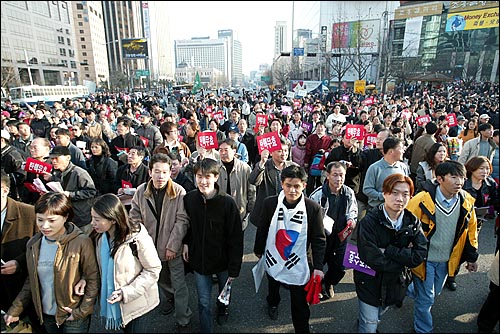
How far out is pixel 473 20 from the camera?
132 feet

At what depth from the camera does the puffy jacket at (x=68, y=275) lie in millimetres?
2188

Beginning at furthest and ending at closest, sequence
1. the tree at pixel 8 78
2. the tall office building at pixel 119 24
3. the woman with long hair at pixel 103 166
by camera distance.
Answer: the tall office building at pixel 119 24 < the tree at pixel 8 78 < the woman with long hair at pixel 103 166

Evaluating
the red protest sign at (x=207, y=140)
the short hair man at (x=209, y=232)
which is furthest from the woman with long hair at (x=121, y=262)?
the red protest sign at (x=207, y=140)

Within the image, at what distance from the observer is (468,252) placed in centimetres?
278

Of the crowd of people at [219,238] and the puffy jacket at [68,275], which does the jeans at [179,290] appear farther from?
the puffy jacket at [68,275]

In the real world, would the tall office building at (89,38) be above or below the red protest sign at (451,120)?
above

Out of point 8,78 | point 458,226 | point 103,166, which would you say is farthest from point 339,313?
point 8,78

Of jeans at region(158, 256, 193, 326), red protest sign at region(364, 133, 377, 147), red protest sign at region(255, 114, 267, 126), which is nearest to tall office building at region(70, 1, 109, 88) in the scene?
red protest sign at region(255, 114, 267, 126)

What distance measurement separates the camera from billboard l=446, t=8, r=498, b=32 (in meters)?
38.2

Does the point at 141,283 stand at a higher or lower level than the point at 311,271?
higher

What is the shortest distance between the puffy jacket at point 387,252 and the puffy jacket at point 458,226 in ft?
1.14

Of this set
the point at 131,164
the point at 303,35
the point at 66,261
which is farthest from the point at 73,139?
the point at 303,35

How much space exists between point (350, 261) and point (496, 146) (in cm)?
431

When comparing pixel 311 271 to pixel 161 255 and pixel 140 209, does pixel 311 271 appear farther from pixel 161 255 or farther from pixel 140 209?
pixel 140 209
